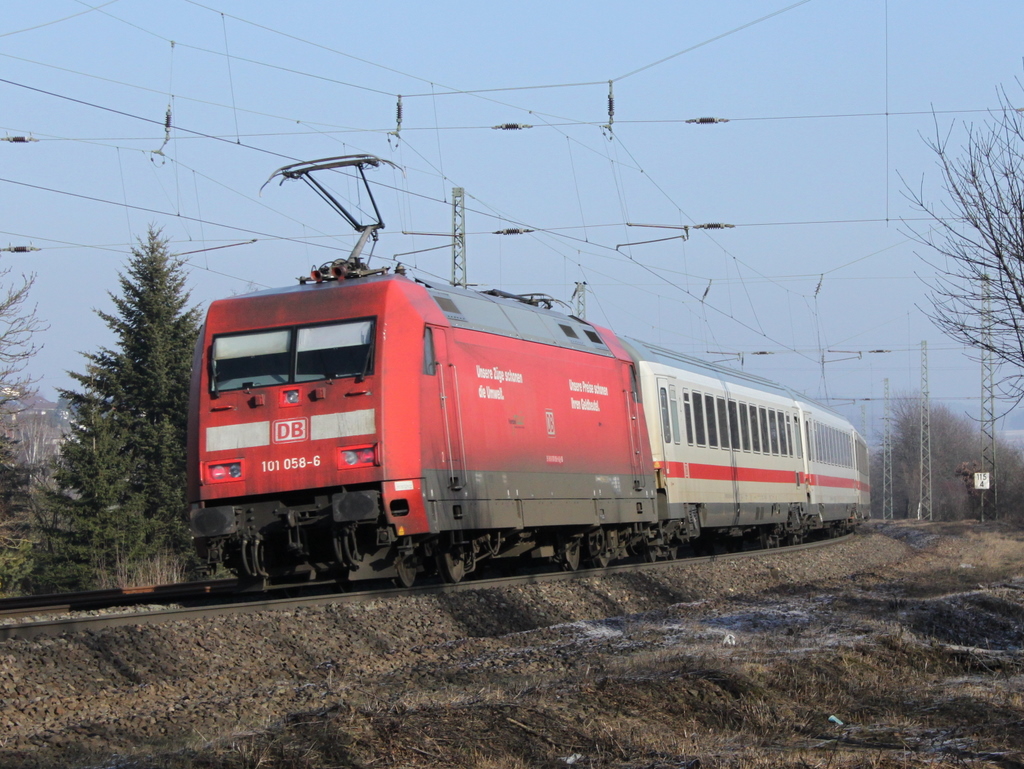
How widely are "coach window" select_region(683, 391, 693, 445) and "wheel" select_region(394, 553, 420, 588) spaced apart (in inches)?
290

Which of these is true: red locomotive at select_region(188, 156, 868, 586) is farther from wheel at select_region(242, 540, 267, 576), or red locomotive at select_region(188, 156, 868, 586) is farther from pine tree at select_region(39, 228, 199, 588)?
pine tree at select_region(39, 228, 199, 588)

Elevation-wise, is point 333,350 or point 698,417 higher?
point 333,350

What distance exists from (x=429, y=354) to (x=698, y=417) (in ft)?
29.8

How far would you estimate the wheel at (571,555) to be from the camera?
1586cm

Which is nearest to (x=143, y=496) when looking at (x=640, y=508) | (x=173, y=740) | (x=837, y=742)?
(x=640, y=508)

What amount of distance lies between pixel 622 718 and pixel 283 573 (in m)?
7.16

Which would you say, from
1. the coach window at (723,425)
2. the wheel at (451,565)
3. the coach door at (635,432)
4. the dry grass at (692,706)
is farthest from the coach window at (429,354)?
the coach window at (723,425)

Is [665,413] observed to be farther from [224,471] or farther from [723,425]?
[224,471]

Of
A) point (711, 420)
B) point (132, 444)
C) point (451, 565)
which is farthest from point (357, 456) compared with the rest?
point (132, 444)

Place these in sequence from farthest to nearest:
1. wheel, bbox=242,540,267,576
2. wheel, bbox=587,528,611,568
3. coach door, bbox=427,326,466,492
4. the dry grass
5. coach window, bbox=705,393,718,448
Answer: coach window, bbox=705,393,718,448 → wheel, bbox=587,528,611,568 → coach door, bbox=427,326,466,492 → wheel, bbox=242,540,267,576 → the dry grass

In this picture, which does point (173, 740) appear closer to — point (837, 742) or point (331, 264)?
point (837, 742)

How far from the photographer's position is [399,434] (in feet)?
38.0

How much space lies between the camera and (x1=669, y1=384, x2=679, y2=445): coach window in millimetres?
18719

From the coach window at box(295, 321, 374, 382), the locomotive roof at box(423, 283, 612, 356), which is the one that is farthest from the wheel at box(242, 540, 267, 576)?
the locomotive roof at box(423, 283, 612, 356)
